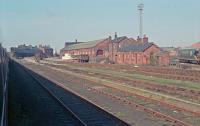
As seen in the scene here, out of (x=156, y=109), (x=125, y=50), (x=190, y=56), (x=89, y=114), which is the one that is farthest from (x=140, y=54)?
(x=89, y=114)

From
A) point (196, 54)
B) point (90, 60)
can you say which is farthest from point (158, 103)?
point (90, 60)

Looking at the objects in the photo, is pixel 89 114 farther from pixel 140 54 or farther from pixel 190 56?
pixel 140 54

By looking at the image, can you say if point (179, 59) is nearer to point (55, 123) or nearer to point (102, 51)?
point (102, 51)

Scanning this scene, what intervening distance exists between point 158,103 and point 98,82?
1524 centimetres

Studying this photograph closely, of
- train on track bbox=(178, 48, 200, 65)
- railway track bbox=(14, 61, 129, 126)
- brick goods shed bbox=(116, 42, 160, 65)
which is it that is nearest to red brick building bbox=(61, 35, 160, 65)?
brick goods shed bbox=(116, 42, 160, 65)

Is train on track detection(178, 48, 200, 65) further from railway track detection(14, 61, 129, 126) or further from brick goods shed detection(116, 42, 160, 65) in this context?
railway track detection(14, 61, 129, 126)

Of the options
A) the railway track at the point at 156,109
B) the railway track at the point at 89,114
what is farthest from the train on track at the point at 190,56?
the railway track at the point at 89,114

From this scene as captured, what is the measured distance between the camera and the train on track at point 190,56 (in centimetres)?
6269

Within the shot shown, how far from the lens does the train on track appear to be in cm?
6269

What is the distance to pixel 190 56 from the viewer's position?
2539 inches

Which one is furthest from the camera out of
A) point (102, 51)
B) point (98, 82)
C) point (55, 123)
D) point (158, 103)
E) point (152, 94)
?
point (102, 51)

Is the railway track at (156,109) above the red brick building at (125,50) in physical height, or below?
below

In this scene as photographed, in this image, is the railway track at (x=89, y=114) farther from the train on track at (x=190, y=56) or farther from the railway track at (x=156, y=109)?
the train on track at (x=190, y=56)

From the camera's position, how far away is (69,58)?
114 m
